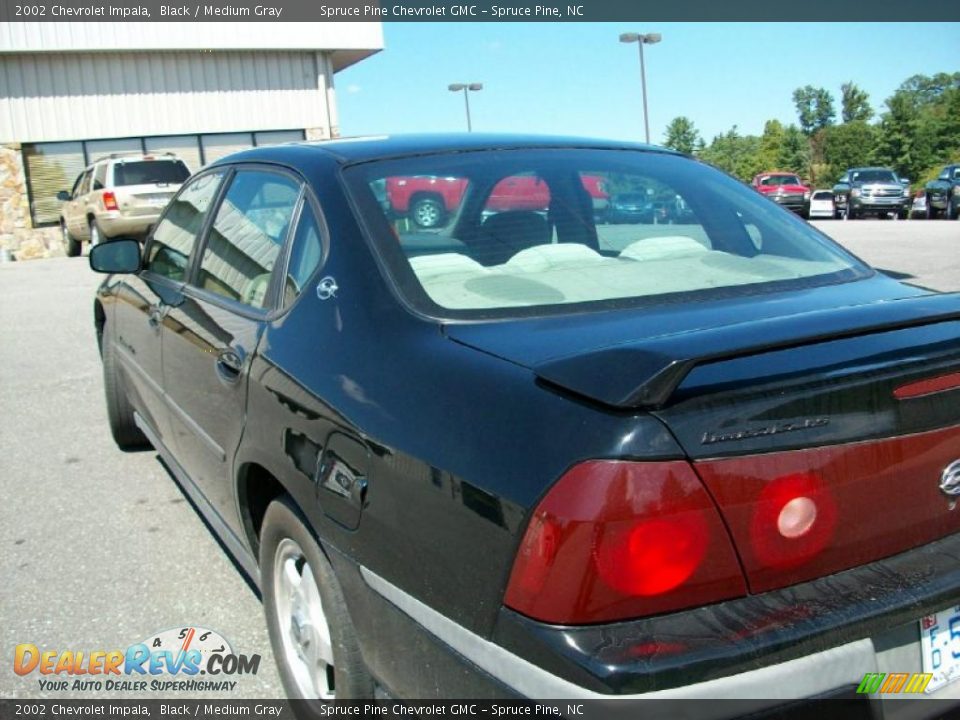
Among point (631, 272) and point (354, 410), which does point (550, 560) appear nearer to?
point (354, 410)

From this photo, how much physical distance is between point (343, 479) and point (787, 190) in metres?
33.8

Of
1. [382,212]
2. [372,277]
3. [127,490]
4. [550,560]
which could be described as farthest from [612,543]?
[127,490]

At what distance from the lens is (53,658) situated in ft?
9.33

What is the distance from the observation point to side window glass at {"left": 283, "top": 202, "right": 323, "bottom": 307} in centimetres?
238

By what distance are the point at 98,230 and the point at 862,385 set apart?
18.5m

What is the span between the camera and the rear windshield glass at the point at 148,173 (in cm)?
1694

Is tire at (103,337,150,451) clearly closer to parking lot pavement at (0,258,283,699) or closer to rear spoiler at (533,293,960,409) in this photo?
parking lot pavement at (0,258,283,699)

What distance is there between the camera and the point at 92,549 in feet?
12.1

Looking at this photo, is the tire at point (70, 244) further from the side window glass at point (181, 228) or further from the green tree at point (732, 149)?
the green tree at point (732, 149)

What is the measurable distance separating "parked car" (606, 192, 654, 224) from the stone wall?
915 inches

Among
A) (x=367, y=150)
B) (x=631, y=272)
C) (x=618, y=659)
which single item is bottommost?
(x=618, y=659)

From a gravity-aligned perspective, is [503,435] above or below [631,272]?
below

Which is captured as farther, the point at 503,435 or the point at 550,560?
the point at 503,435

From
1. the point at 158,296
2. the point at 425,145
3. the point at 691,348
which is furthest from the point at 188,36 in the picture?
the point at 691,348
